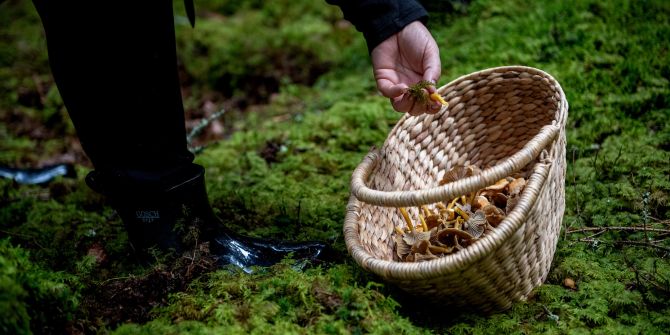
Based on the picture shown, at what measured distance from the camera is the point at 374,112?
3773mm

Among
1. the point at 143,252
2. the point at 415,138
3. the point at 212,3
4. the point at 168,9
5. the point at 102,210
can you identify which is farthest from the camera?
the point at 212,3

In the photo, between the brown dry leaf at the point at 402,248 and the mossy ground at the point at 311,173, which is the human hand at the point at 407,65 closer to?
the brown dry leaf at the point at 402,248

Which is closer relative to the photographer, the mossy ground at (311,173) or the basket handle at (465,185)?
the basket handle at (465,185)

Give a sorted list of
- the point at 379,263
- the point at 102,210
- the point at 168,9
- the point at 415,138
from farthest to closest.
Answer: the point at 102,210
the point at 415,138
the point at 168,9
the point at 379,263

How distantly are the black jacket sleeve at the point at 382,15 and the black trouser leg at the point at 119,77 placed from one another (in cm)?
80

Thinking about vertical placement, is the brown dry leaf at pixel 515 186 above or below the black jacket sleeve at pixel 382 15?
below

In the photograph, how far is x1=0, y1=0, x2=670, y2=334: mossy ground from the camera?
6.59ft

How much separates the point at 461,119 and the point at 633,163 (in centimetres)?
95

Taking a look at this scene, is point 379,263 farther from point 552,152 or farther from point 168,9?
point 168,9

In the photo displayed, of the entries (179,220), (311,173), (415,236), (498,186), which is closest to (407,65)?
(498,186)

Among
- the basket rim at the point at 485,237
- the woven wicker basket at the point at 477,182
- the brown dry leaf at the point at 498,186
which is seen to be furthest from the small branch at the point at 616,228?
the basket rim at the point at 485,237

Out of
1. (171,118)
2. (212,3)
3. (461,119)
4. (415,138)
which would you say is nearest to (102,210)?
(171,118)

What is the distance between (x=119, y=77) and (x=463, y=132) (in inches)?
64.4

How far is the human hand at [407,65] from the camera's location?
2.29m
